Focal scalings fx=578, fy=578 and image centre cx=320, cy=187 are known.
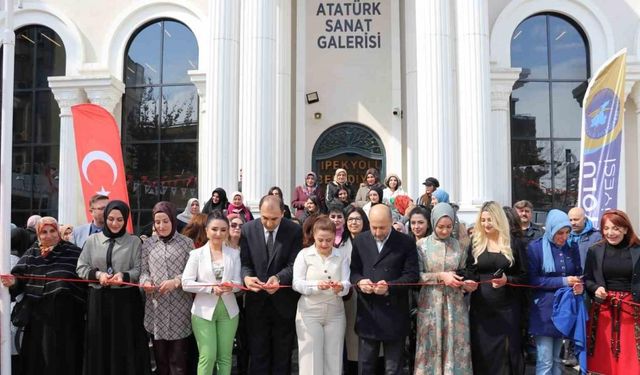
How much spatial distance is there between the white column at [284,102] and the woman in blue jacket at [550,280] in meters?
8.12

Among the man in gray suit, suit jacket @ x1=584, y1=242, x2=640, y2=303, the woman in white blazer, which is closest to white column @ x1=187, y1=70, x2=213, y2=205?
the man in gray suit

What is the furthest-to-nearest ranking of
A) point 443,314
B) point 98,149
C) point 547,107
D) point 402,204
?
point 547,107 → point 98,149 → point 402,204 → point 443,314

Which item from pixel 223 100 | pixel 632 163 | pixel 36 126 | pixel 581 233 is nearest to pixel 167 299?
pixel 581 233

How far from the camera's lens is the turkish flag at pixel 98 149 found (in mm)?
9609

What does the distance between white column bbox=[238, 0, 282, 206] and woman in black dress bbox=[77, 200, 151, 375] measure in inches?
217

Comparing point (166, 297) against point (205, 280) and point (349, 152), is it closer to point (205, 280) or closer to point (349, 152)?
point (205, 280)

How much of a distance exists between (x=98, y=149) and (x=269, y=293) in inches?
217

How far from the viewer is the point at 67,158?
14.2 meters

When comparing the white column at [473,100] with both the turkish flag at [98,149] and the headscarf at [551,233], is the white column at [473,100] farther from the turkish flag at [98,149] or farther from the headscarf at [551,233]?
the turkish flag at [98,149]

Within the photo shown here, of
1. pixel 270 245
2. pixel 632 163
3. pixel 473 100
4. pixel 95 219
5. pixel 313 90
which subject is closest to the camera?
pixel 270 245

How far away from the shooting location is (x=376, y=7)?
14.5 metres

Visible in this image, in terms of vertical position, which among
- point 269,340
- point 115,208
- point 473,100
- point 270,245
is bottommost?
point 269,340

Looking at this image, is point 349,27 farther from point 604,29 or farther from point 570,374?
point 570,374

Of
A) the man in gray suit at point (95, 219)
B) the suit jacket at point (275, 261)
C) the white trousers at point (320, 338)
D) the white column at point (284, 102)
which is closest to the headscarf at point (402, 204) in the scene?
the suit jacket at point (275, 261)
